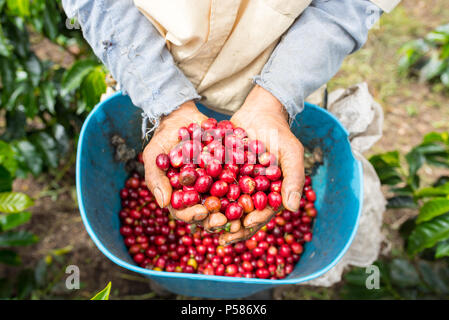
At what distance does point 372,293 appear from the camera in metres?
2.51

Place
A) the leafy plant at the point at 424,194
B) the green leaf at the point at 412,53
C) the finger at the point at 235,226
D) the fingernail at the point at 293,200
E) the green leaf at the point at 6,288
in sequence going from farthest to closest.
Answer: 1. the green leaf at the point at 412,53
2. the green leaf at the point at 6,288
3. the leafy plant at the point at 424,194
4. the finger at the point at 235,226
5. the fingernail at the point at 293,200

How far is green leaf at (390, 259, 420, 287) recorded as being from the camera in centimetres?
251

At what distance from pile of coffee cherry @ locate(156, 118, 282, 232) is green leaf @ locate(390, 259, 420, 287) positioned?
1469 millimetres

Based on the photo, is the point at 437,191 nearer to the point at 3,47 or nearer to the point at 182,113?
the point at 182,113

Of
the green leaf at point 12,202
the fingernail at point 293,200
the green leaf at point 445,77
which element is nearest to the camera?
the fingernail at point 293,200

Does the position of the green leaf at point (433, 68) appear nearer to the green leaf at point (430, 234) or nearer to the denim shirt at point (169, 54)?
the green leaf at point (430, 234)

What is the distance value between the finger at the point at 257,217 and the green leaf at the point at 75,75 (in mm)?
1560

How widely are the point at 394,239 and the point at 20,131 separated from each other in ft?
11.5

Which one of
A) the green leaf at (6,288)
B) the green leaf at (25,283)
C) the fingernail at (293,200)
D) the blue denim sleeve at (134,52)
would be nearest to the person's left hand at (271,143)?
the fingernail at (293,200)

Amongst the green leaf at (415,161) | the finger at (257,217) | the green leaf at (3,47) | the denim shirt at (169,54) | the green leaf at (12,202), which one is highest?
the denim shirt at (169,54)

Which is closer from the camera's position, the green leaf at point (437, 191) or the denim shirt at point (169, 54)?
the denim shirt at point (169, 54)

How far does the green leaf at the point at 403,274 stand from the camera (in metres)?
2.51
